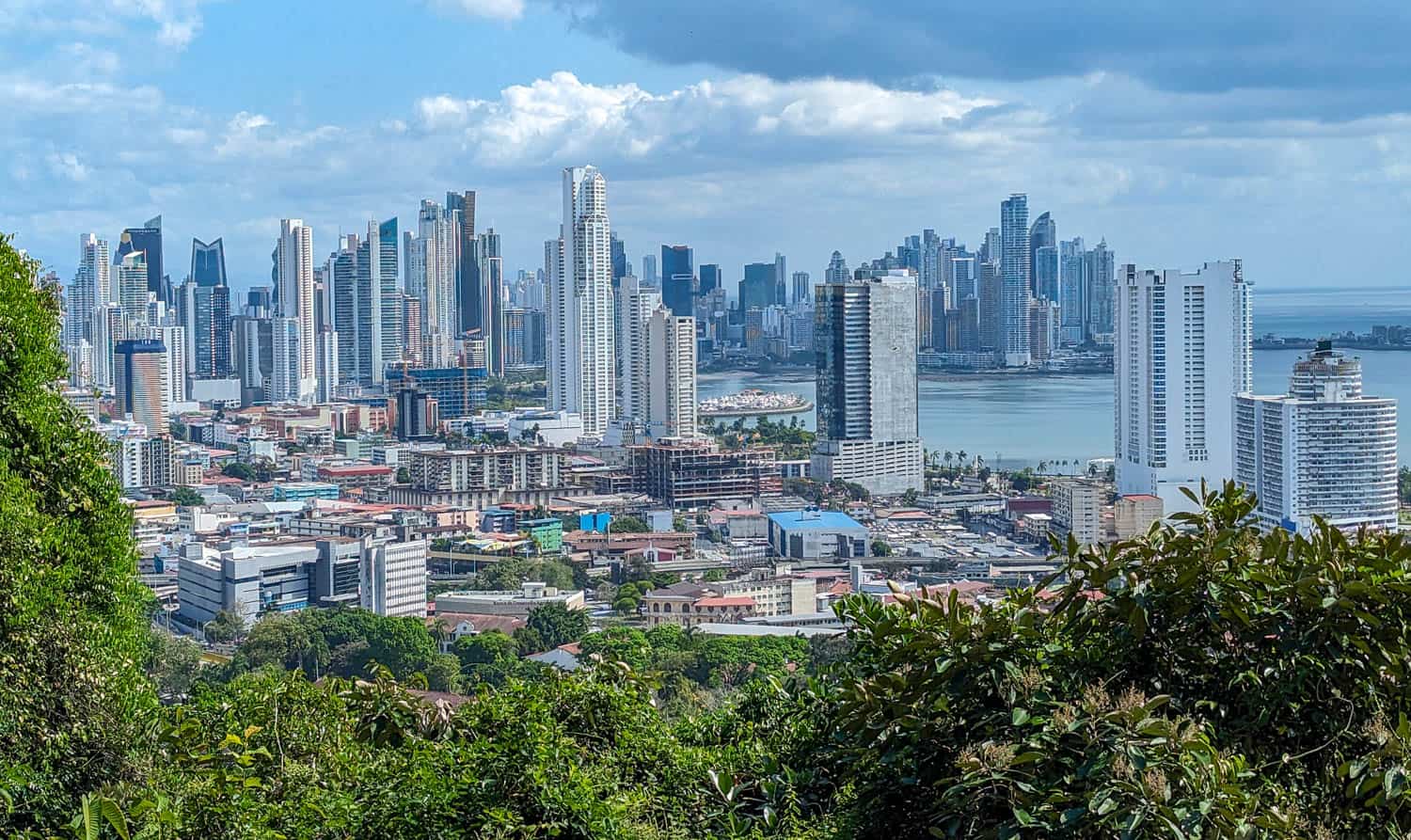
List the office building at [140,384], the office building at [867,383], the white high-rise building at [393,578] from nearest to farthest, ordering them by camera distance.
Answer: the white high-rise building at [393,578], the office building at [867,383], the office building at [140,384]

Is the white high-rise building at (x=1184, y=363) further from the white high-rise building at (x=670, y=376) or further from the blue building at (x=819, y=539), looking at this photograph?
the white high-rise building at (x=670, y=376)

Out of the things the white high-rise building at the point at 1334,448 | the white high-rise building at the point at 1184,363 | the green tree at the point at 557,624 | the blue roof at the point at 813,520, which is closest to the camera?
the green tree at the point at 557,624

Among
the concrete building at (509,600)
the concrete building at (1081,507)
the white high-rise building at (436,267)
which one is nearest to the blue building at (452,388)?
the white high-rise building at (436,267)

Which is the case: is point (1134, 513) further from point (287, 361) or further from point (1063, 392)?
point (287, 361)

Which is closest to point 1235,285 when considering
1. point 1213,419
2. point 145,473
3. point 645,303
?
point 1213,419

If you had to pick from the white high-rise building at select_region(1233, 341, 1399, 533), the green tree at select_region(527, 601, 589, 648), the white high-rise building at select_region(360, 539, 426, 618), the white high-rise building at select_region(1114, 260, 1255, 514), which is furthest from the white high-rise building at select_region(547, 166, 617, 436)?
the green tree at select_region(527, 601, 589, 648)

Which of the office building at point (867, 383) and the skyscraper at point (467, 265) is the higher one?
the skyscraper at point (467, 265)

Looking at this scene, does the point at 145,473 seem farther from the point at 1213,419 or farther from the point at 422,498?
the point at 1213,419
